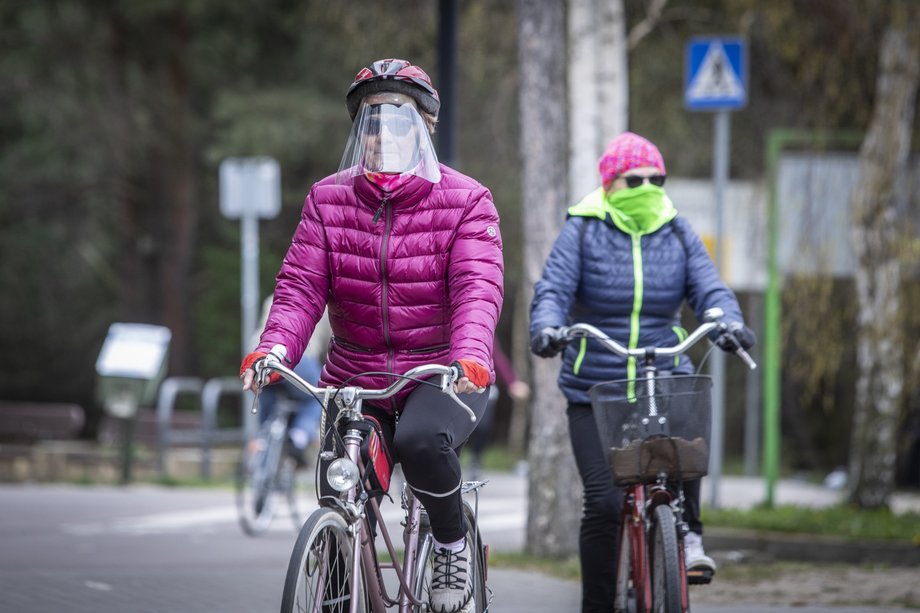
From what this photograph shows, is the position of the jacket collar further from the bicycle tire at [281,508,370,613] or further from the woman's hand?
the bicycle tire at [281,508,370,613]

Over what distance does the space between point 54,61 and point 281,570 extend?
1688 cm

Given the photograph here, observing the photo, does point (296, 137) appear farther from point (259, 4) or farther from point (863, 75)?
point (863, 75)

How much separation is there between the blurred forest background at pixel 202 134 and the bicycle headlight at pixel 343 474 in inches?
419

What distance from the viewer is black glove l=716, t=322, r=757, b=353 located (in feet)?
18.4

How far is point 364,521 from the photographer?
466 cm

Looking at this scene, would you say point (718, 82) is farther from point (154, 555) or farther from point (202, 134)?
point (202, 134)

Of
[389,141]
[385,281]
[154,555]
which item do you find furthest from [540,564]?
[389,141]

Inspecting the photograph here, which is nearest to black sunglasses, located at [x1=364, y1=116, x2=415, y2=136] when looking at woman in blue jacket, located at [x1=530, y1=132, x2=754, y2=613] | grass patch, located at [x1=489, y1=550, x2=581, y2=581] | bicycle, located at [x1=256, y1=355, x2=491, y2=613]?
bicycle, located at [x1=256, y1=355, x2=491, y2=613]

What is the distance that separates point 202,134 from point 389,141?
21207mm

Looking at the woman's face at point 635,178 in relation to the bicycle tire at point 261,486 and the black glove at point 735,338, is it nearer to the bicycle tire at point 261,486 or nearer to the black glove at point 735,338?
the black glove at point 735,338

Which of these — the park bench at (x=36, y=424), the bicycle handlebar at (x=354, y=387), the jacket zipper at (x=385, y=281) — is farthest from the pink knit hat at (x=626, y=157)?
the park bench at (x=36, y=424)

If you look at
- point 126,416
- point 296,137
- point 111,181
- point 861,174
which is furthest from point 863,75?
point 111,181

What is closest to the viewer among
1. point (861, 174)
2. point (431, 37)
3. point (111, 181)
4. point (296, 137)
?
point (861, 174)

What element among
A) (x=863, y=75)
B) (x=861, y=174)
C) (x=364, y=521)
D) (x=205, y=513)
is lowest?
(x=205, y=513)
